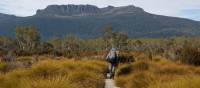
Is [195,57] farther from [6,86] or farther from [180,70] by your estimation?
[6,86]

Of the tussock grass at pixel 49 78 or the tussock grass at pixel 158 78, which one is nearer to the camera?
the tussock grass at pixel 158 78

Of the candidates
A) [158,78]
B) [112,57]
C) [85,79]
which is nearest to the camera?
[158,78]

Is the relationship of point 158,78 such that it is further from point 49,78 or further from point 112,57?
point 112,57

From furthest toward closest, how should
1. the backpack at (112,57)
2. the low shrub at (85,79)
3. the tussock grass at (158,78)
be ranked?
the backpack at (112,57) → the low shrub at (85,79) → the tussock grass at (158,78)

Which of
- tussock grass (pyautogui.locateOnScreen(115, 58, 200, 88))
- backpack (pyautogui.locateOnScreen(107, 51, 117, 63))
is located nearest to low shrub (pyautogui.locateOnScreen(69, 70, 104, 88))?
tussock grass (pyautogui.locateOnScreen(115, 58, 200, 88))

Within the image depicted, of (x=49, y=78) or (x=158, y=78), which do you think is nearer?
(x=49, y=78)

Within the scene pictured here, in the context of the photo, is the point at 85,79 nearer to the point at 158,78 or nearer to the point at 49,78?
the point at 158,78

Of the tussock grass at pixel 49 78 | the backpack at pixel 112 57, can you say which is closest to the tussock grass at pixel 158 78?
the backpack at pixel 112 57

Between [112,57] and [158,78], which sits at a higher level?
[158,78]

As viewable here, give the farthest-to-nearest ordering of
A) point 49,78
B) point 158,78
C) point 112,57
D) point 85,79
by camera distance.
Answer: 1. point 112,57
2. point 85,79
3. point 158,78
4. point 49,78

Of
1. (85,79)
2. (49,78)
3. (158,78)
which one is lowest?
(85,79)

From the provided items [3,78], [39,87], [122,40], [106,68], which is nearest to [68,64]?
[106,68]

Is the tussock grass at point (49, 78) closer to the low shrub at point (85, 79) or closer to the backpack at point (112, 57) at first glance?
the low shrub at point (85, 79)

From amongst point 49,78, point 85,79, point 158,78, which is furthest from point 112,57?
point 49,78
